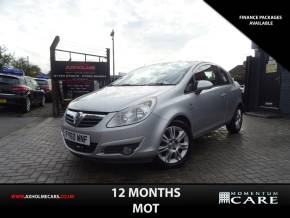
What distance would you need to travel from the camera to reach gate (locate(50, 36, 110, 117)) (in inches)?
366

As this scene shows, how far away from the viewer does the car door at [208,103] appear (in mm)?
4117

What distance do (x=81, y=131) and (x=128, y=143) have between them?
2.05 ft

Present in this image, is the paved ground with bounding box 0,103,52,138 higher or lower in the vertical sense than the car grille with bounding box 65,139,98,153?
lower

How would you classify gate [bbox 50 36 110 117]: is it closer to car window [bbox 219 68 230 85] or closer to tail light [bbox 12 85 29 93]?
tail light [bbox 12 85 29 93]

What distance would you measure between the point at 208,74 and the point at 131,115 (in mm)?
2179

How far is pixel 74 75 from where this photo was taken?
9438 millimetres

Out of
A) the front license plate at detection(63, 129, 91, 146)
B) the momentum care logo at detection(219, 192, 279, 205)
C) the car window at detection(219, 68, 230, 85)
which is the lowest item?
the momentum care logo at detection(219, 192, 279, 205)

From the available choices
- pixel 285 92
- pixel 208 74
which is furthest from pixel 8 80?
pixel 285 92

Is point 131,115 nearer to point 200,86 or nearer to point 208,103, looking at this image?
point 200,86

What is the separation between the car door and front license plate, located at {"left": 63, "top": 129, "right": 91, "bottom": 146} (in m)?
1.61

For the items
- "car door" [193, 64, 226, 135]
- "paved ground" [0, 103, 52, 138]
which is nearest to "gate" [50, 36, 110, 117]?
"paved ground" [0, 103, 52, 138]

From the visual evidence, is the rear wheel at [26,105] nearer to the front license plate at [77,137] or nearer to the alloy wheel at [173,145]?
the front license plate at [77,137]

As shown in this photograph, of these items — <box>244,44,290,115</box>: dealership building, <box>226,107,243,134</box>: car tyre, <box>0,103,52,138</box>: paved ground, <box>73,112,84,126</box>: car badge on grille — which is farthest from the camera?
<box>244,44,290,115</box>: dealership building

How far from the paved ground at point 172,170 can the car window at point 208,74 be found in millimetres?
1206
